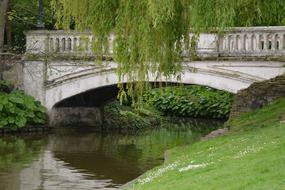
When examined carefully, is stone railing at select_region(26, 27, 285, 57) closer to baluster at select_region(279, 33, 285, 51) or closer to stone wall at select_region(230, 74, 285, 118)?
baluster at select_region(279, 33, 285, 51)

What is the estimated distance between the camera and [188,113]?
3234 cm

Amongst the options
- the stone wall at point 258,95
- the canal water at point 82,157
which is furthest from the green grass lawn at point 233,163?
the canal water at point 82,157

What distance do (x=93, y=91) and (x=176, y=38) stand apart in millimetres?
13300

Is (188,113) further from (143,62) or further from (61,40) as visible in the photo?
(143,62)

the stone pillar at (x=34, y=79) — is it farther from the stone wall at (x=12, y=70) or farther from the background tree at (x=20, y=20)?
the background tree at (x=20, y=20)

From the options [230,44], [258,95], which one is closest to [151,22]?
[258,95]

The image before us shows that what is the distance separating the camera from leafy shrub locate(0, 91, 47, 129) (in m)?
23.1

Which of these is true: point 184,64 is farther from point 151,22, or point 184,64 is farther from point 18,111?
point 151,22

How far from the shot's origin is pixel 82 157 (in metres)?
20.0

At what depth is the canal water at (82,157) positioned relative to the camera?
1578cm

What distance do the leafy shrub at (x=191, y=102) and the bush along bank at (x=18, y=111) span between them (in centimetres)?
804

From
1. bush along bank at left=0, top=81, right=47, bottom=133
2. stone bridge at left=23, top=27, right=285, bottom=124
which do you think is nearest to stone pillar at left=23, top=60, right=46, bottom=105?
stone bridge at left=23, top=27, right=285, bottom=124

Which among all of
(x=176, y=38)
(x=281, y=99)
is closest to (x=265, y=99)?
(x=281, y=99)

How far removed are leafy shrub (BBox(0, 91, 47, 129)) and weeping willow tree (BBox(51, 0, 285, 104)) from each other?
10.6 m
